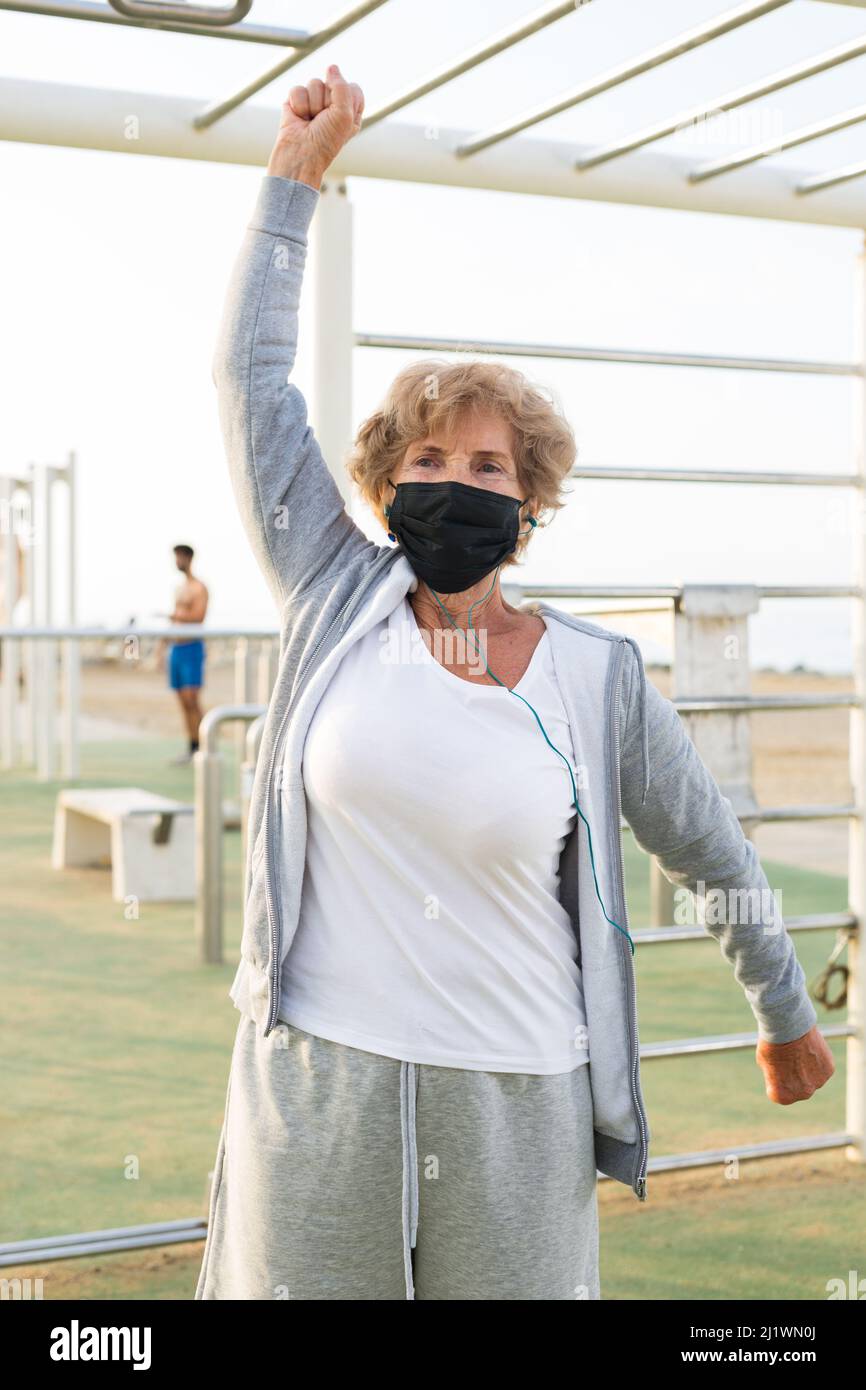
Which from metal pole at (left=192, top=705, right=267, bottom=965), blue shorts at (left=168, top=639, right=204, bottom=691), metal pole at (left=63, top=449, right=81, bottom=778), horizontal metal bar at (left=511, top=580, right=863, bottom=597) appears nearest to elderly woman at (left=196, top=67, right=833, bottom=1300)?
horizontal metal bar at (left=511, top=580, right=863, bottom=597)

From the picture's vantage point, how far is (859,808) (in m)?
3.32

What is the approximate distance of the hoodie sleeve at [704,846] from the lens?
1.80 metres

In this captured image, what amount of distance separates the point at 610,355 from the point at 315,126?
1.38 meters

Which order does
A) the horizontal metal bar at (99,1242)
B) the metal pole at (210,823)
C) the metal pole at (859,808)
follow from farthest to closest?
the metal pole at (210,823)
the metal pole at (859,808)
the horizontal metal bar at (99,1242)

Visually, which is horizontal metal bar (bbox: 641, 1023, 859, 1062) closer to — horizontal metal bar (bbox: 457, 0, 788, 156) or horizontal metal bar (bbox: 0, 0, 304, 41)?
horizontal metal bar (bbox: 457, 0, 788, 156)

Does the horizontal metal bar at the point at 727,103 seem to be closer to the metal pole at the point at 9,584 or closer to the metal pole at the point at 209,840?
the metal pole at the point at 209,840

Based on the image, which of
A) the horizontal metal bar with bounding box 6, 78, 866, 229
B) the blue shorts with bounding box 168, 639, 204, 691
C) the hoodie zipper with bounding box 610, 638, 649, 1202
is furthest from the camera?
the blue shorts with bounding box 168, 639, 204, 691

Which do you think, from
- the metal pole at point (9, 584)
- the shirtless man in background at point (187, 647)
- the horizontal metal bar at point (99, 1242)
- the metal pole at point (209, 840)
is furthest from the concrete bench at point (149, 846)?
the metal pole at point (9, 584)

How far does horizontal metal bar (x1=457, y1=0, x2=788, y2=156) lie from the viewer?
2115 millimetres

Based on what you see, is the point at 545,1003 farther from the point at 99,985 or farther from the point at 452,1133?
the point at 99,985

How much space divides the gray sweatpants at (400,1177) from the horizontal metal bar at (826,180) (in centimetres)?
209

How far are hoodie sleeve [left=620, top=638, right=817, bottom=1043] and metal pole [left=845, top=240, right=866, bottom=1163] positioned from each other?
1.46m
